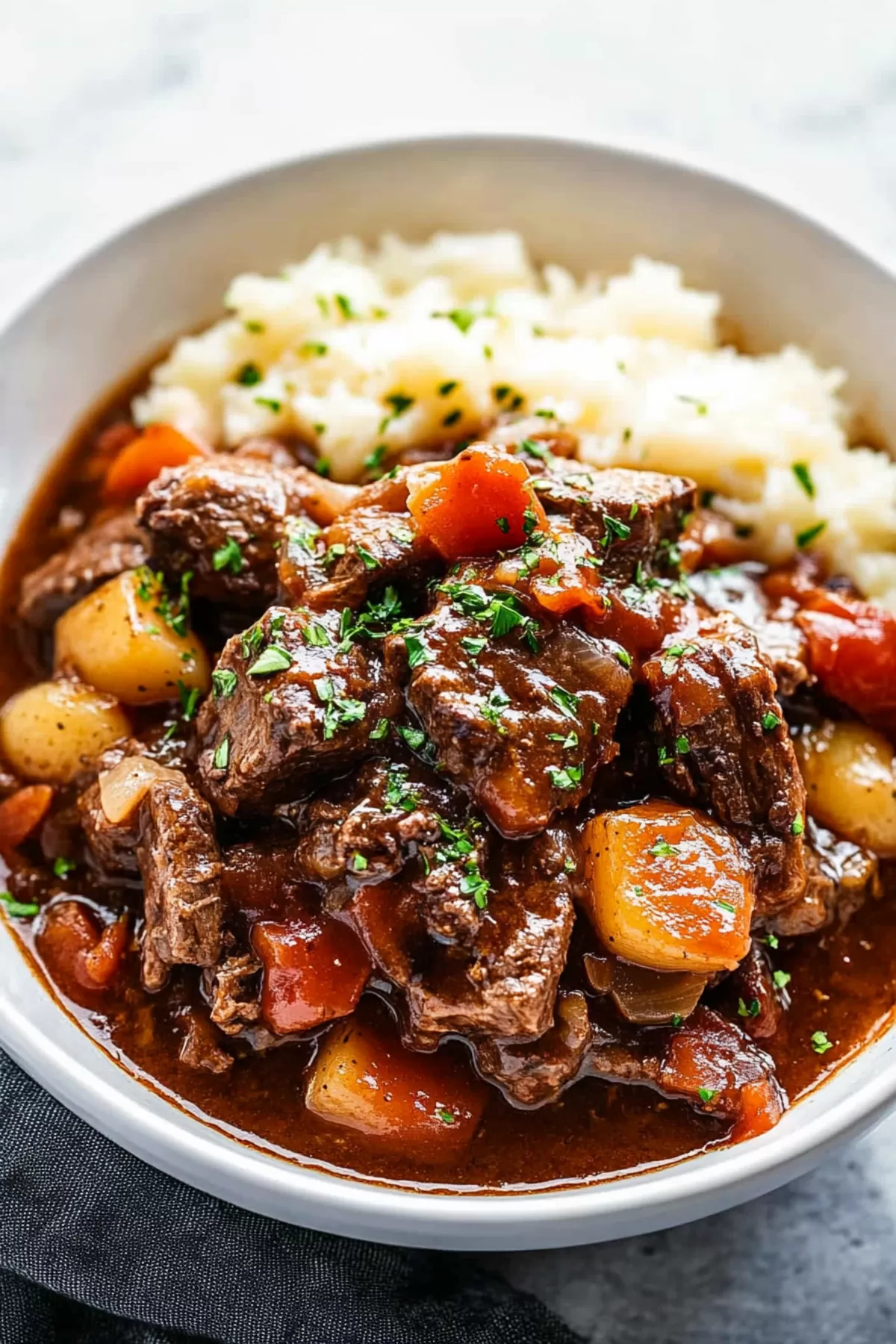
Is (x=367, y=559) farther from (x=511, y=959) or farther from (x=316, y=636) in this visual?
(x=511, y=959)

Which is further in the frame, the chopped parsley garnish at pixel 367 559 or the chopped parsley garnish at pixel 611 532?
the chopped parsley garnish at pixel 611 532

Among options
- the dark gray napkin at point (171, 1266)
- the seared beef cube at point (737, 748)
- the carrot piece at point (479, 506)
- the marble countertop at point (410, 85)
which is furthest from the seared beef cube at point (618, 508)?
the marble countertop at point (410, 85)

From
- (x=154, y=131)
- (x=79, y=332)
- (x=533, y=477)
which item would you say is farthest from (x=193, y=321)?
(x=533, y=477)

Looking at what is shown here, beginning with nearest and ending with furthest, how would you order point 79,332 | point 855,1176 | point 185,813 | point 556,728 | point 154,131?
point 556,728, point 185,813, point 855,1176, point 79,332, point 154,131

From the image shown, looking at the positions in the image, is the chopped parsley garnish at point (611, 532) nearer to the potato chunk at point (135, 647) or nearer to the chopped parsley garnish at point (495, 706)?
the chopped parsley garnish at point (495, 706)

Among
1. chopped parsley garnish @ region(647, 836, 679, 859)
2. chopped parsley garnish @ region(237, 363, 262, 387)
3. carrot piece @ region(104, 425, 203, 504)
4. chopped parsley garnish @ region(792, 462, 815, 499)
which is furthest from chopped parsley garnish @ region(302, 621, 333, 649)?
chopped parsley garnish @ region(792, 462, 815, 499)

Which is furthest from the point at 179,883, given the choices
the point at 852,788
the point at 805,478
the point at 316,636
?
the point at 805,478

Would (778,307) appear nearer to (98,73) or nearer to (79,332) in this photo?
(79,332)

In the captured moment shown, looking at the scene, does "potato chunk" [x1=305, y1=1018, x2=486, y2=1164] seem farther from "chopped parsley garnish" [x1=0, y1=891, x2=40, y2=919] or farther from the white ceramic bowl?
the white ceramic bowl
